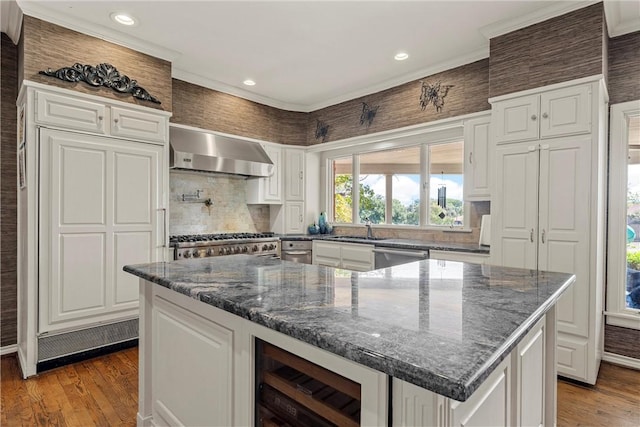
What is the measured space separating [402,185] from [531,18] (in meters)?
2.13

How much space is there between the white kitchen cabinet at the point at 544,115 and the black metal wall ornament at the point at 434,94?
2.71 feet

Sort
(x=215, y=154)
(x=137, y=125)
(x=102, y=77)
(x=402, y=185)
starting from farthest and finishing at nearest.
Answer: (x=402, y=185), (x=215, y=154), (x=137, y=125), (x=102, y=77)

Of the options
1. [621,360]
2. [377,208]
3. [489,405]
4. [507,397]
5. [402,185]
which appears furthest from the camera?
[377,208]

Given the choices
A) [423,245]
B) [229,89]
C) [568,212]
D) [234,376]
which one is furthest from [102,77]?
[568,212]

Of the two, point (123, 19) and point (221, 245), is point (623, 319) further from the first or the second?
point (123, 19)

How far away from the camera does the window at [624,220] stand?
2.81m

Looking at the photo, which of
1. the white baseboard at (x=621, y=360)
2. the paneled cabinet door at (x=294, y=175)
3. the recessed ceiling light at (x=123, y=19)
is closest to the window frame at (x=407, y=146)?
the paneled cabinet door at (x=294, y=175)

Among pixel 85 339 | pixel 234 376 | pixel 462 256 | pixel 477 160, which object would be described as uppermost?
pixel 477 160

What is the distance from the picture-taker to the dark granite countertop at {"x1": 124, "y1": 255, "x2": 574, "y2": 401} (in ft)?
2.40

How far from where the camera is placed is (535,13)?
2.66m

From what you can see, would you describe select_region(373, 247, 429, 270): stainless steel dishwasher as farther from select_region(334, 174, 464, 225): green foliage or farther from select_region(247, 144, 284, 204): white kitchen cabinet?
select_region(247, 144, 284, 204): white kitchen cabinet

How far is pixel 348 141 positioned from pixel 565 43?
8.16ft

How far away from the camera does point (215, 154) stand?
154 inches

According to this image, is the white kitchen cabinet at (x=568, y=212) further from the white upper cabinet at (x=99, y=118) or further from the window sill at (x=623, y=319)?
the white upper cabinet at (x=99, y=118)
